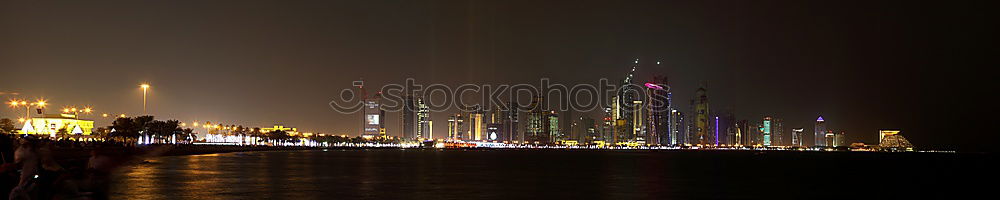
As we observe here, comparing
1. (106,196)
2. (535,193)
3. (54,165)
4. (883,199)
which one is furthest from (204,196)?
(883,199)

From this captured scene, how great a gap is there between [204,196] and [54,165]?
24.6 ft

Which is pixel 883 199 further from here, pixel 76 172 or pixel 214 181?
pixel 76 172

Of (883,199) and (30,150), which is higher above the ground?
(30,150)

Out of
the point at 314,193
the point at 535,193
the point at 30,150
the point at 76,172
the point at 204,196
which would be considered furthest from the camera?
the point at 535,193

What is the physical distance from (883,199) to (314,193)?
21.6m

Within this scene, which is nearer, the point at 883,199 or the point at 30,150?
the point at 30,150

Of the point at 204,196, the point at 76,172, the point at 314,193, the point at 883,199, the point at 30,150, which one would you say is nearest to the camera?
the point at 30,150

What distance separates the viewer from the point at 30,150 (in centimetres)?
1575

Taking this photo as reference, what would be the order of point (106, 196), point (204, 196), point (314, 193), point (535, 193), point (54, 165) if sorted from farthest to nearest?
1. point (535, 193)
2. point (314, 193)
3. point (204, 196)
4. point (106, 196)
5. point (54, 165)

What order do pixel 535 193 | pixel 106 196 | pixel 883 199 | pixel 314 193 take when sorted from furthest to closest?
pixel 883 199 → pixel 535 193 → pixel 314 193 → pixel 106 196

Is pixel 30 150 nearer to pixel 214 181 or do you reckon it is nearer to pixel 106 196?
pixel 106 196

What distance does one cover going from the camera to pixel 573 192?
3152 cm

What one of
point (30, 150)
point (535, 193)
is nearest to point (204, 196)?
point (30, 150)

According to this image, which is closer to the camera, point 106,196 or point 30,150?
point 30,150
